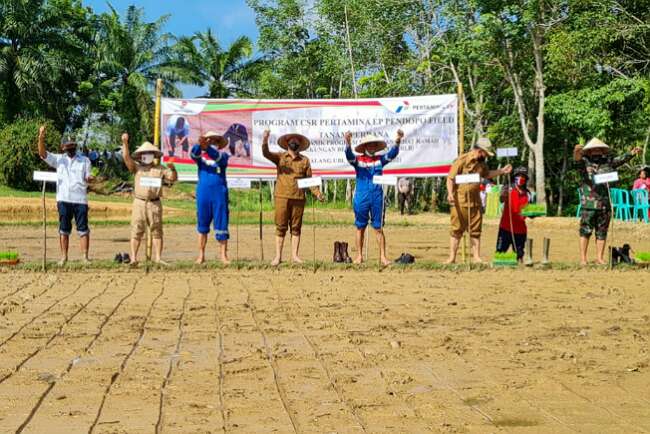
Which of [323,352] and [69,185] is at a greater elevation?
[69,185]

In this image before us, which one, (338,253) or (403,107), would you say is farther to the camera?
(403,107)

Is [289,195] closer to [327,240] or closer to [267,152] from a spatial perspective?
[267,152]

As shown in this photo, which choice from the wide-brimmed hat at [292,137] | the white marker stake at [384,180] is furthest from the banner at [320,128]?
the white marker stake at [384,180]

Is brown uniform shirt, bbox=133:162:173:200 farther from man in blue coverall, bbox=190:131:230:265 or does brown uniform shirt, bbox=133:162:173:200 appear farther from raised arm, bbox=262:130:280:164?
raised arm, bbox=262:130:280:164

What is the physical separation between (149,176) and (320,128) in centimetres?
322

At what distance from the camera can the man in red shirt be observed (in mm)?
11534

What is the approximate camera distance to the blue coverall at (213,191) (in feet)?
36.1

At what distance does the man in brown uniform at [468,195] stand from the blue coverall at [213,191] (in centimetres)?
281

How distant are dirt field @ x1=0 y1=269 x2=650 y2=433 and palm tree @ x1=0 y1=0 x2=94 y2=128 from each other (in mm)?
28877

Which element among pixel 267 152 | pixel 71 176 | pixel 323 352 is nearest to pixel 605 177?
pixel 267 152

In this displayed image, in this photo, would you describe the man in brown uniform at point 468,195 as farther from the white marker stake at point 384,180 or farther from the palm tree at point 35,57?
the palm tree at point 35,57

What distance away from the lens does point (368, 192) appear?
11195 mm

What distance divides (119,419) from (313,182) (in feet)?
22.4

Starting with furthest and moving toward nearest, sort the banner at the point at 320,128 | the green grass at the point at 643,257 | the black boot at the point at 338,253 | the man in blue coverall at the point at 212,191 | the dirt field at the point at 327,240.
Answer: the dirt field at the point at 327,240, the banner at the point at 320,128, the black boot at the point at 338,253, the green grass at the point at 643,257, the man in blue coverall at the point at 212,191
